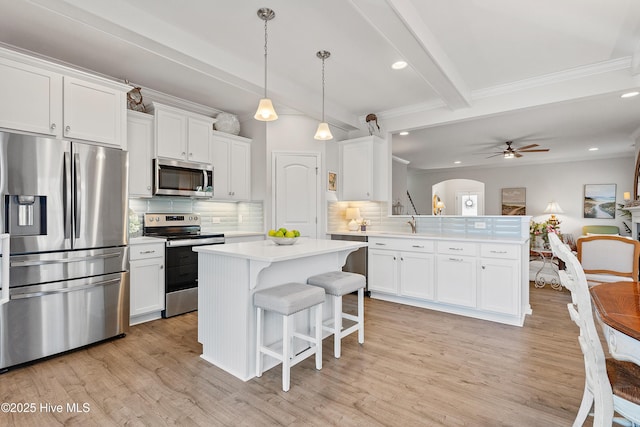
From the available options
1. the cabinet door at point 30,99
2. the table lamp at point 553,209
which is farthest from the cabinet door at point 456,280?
the table lamp at point 553,209

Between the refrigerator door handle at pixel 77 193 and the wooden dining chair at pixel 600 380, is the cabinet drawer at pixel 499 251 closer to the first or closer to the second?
the wooden dining chair at pixel 600 380

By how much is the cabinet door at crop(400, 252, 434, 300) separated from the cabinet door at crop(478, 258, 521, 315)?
1.89ft

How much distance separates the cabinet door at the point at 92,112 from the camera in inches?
113

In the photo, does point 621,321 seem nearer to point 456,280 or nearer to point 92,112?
point 456,280

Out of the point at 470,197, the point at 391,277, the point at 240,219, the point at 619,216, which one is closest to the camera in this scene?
the point at 391,277

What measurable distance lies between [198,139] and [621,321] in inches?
166

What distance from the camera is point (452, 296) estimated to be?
3863mm

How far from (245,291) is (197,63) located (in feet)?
7.03

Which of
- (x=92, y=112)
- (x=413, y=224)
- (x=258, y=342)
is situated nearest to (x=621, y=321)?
(x=258, y=342)

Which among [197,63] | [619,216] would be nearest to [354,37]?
[197,63]

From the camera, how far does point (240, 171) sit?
15.7 feet

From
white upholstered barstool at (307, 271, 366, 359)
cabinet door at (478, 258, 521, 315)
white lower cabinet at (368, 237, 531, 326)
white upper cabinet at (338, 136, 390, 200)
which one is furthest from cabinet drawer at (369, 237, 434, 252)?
white upholstered barstool at (307, 271, 366, 359)

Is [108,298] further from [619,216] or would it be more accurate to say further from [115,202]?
[619,216]

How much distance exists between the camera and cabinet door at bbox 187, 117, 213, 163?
4.11m
